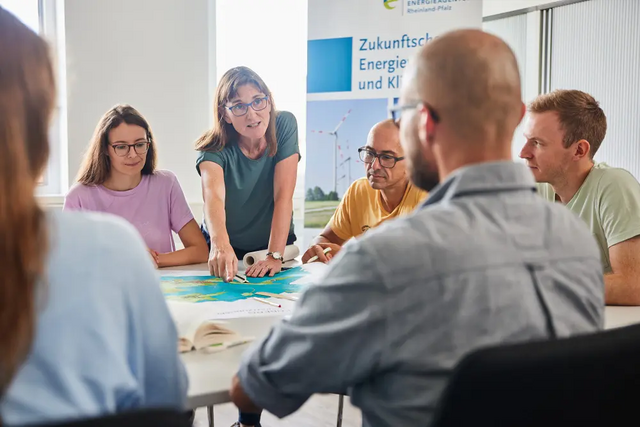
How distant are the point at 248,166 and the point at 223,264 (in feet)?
2.03

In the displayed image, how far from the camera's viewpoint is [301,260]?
2.62 m

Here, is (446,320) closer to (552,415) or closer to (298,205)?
(552,415)

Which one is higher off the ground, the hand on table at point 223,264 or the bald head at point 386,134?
the bald head at point 386,134

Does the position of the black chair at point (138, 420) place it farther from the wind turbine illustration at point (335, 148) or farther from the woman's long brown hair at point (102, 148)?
the wind turbine illustration at point (335, 148)

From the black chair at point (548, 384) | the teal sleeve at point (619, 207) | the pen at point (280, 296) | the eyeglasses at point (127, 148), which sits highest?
the eyeglasses at point (127, 148)

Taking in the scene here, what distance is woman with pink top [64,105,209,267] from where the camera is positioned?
8.86ft

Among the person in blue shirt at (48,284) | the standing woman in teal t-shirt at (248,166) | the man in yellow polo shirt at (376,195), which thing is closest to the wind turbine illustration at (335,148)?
the man in yellow polo shirt at (376,195)

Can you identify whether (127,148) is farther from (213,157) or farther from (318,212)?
(318,212)

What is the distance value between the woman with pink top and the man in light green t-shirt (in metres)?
1.41

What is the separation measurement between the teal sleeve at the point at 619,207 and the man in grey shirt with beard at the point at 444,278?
0.98 metres

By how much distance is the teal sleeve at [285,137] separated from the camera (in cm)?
272

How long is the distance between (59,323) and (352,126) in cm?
365

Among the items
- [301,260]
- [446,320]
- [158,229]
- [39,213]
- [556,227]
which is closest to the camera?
[39,213]

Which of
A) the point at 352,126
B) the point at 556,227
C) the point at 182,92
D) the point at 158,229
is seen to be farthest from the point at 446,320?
the point at 182,92
